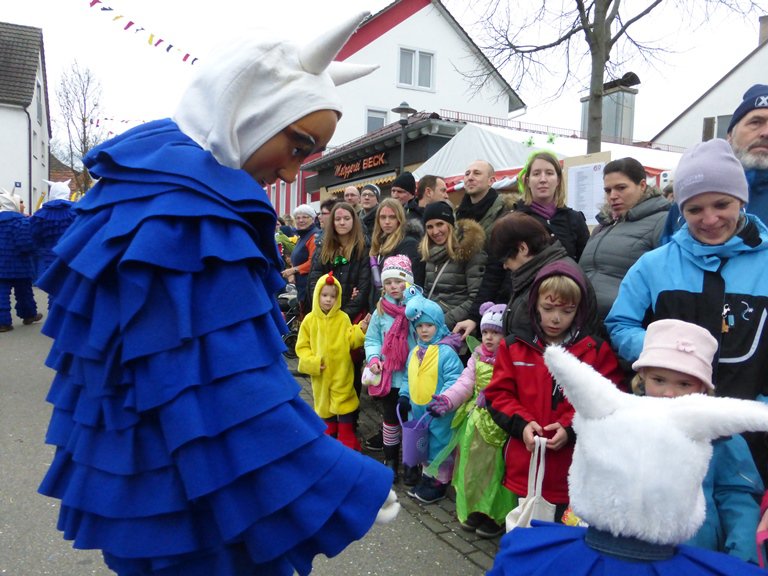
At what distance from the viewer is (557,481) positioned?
2.78 m

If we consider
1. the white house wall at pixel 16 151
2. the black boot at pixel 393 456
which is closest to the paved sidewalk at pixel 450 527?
the black boot at pixel 393 456

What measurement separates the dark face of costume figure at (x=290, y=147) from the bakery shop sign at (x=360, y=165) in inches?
718

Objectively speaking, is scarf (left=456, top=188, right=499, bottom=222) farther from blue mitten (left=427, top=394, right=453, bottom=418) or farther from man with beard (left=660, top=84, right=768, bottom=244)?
man with beard (left=660, top=84, right=768, bottom=244)

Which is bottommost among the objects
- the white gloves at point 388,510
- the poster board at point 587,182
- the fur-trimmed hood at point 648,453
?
the white gloves at point 388,510

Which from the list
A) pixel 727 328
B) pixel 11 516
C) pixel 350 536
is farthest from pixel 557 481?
pixel 11 516

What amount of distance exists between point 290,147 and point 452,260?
295 centimetres

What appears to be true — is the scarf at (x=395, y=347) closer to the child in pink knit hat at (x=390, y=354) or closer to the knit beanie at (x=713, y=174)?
the child in pink knit hat at (x=390, y=354)

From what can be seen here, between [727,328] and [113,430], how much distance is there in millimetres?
2020

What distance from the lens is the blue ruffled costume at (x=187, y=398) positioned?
1.14 m

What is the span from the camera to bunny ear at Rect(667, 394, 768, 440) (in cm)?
131

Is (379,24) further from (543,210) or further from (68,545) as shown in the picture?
(68,545)

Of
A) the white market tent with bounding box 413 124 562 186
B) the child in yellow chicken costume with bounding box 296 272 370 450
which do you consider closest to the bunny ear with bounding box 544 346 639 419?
the child in yellow chicken costume with bounding box 296 272 370 450

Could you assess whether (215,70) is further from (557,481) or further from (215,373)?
(557,481)

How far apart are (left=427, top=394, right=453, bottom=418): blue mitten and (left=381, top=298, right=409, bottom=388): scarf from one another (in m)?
0.60
